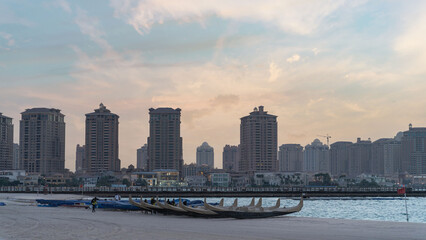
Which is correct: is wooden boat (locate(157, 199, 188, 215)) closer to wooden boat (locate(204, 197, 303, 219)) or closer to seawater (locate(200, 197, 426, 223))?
wooden boat (locate(204, 197, 303, 219))

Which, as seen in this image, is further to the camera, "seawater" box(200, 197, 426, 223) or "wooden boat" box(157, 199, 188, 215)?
"seawater" box(200, 197, 426, 223)

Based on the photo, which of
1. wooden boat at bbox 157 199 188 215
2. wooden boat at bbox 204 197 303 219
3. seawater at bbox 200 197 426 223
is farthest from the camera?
seawater at bbox 200 197 426 223

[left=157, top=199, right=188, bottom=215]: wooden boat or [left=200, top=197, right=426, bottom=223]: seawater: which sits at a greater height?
[left=157, top=199, right=188, bottom=215]: wooden boat

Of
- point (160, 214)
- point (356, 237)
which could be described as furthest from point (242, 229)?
point (160, 214)

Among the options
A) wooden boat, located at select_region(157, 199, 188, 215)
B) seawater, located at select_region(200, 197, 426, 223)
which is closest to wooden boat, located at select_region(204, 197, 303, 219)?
wooden boat, located at select_region(157, 199, 188, 215)

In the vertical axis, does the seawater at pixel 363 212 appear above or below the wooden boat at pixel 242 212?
below

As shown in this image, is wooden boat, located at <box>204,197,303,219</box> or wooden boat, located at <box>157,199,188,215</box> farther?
wooden boat, located at <box>157,199,188,215</box>

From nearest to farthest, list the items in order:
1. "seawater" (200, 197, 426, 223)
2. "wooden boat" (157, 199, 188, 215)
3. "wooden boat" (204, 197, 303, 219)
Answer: "wooden boat" (204, 197, 303, 219)
"wooden boat" (157, 199, 188, 215)
"seawater" (200, 197, 426, 223)

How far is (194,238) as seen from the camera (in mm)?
32938

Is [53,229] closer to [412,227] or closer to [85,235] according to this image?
[85,235]

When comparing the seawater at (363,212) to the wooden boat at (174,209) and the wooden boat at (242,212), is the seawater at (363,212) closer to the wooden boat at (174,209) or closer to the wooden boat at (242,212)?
the wooden boat at (242,212)

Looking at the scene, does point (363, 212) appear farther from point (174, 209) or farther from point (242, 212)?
A: point (242, 212)

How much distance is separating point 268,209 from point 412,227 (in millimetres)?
18876

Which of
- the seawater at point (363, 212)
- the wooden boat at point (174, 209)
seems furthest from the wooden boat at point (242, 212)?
the seawater at point (363, 212)
